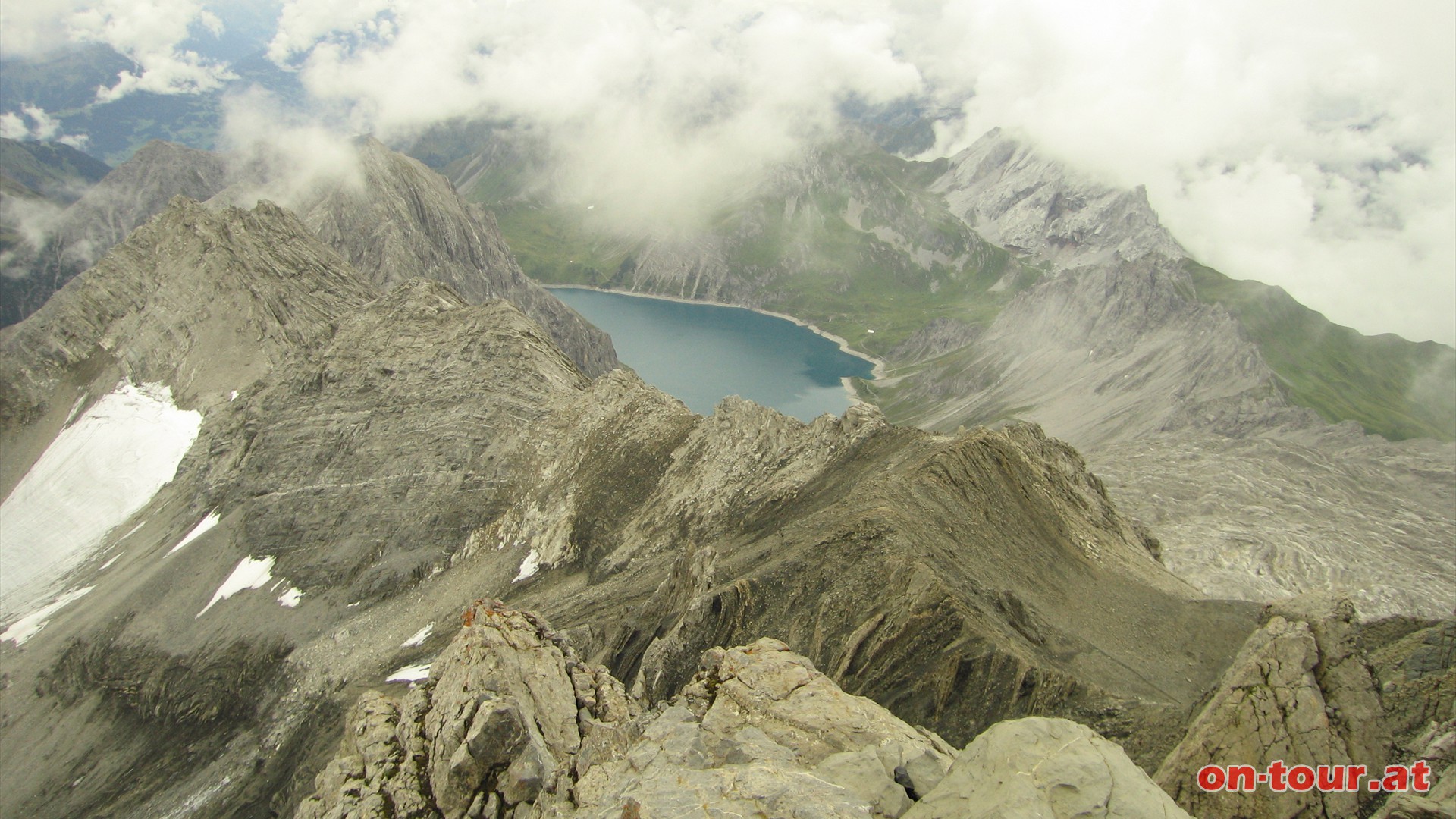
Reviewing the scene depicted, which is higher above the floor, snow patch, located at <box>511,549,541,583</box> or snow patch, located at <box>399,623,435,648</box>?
snow patch, located at <box>511,549,541,583</box>

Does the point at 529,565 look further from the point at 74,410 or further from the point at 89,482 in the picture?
the point at 74,410

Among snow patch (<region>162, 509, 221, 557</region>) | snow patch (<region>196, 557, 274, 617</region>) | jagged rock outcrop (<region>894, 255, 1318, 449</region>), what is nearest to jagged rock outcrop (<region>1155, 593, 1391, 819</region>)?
snow patch (<region>196, 557, 274, 617</region>)

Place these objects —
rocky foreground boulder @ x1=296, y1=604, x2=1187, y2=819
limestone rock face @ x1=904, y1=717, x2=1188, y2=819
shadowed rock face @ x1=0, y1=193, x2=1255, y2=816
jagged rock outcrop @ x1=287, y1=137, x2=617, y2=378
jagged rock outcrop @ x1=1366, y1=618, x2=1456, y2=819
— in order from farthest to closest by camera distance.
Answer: jagged rock outcrop @ x1=287, y1=137, x2=617, y2=378 < shadowed rock face @ x1=0, y1=193, x2=1255, y2=816 < rocky foreground boulder @ x1=296, y1=604, x2=1187, y2=819 < jagged rock outcrop @ x1=1366, y1=618, x2=1456, y2=819 < limestone rock face @ x1=904, y1=717, x2=1188, y2=819

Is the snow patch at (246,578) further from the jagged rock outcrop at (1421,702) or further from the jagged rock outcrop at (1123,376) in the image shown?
the jagged rock outcrop at (1123,376)

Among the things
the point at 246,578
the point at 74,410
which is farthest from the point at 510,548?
the point at 74,410

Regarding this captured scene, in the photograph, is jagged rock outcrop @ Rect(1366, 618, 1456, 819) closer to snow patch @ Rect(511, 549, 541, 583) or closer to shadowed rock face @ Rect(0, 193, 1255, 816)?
shadowed rock face @ Rect(0, 193, 1255, 816)

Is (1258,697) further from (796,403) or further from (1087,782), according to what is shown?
(796,403)

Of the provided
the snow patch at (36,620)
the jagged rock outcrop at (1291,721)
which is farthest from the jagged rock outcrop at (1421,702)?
the snow patch at (36,620)
